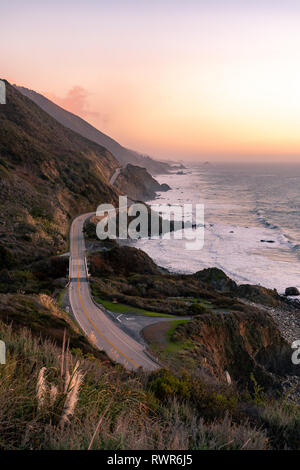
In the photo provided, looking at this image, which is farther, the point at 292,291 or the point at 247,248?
the point at 247,248

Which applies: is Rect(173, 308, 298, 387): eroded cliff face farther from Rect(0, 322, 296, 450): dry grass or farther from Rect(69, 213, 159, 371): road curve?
Rect(0, 322, 296, 450): dry grass

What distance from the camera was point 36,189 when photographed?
56.0m

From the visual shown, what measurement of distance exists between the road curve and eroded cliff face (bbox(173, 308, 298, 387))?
2852 millimetres

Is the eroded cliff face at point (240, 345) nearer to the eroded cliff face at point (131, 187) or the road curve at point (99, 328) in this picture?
the road curve at point (99, 328)

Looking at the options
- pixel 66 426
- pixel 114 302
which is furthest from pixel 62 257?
pixel 66 426

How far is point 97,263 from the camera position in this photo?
120ft

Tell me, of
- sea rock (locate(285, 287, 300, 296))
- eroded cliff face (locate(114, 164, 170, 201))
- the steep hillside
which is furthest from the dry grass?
eroded cliff face (locate(114, 164, 170, 201))

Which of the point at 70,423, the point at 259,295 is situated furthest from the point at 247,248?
the point at 70,423

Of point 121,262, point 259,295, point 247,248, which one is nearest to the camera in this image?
point 259,295

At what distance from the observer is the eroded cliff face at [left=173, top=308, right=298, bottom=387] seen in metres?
19.6

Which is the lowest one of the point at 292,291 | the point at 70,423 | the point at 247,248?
the point at 292,291

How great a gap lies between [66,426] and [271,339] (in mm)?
24485

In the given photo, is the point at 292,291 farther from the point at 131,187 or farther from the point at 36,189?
the point at 131,187
